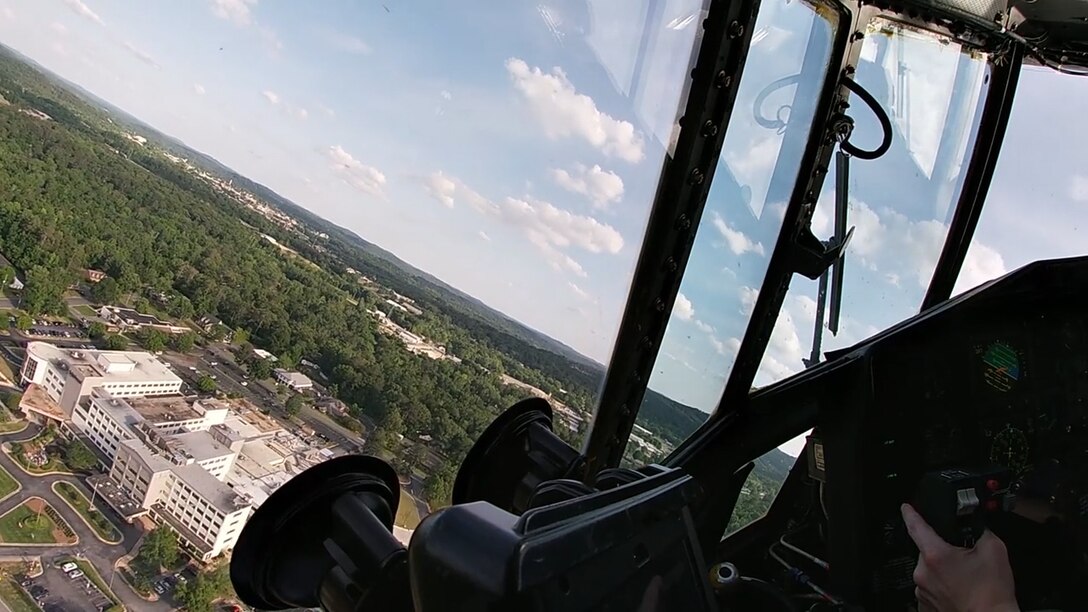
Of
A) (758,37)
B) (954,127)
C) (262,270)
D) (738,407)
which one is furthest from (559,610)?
(954,127)

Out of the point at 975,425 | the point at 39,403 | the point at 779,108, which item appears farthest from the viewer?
the point at 975,425

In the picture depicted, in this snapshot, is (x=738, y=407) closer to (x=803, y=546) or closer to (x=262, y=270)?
(x=803, y=546)

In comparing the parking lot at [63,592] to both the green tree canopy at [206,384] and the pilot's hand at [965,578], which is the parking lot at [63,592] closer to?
the green tree canopy at [206,384]

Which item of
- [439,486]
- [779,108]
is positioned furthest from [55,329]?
[779,108]

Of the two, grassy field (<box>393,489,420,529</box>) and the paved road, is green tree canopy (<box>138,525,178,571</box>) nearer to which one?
the paved road

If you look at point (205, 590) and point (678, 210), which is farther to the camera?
point (678, 210)

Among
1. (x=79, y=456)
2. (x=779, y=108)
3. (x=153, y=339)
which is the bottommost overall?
(x=79, y=456)

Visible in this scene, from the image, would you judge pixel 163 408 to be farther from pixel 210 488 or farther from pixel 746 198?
pixel 746 198

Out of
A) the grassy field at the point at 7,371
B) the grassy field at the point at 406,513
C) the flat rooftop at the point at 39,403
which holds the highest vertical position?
the grassy field at the point at 406,513

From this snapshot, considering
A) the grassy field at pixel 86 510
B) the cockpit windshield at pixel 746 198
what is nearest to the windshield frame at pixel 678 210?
the cockpit windshield at pixel 746 198
